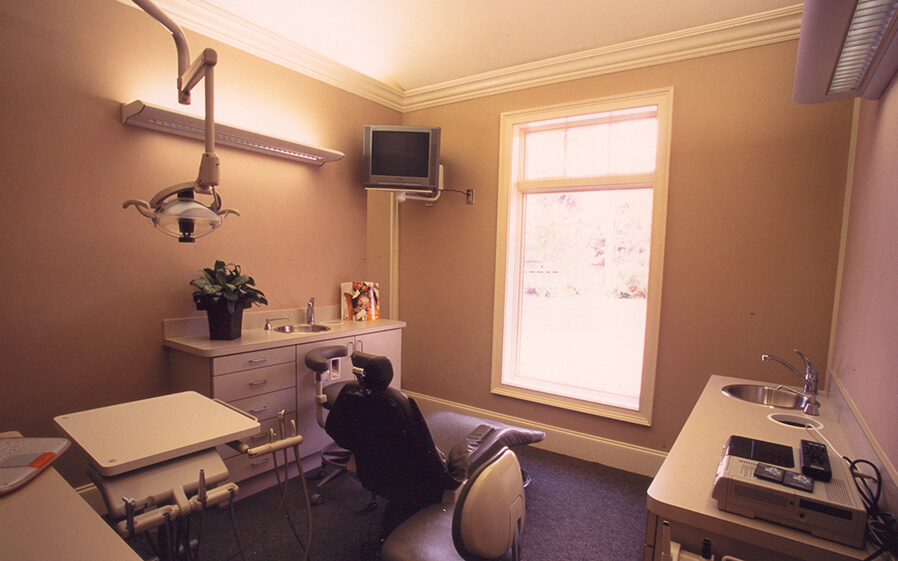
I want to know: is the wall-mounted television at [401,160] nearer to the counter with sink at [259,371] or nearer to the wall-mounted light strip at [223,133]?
A: the wall-mounted light strip at [223,133]

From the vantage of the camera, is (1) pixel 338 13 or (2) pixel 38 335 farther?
(1) pixel 338 13

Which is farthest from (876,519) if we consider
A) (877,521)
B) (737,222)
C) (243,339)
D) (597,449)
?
Answer: (243,339)

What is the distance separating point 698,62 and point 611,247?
132 centimetres

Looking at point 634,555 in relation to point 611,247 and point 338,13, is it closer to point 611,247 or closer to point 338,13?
point 611,247

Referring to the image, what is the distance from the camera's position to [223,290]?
2.53 m

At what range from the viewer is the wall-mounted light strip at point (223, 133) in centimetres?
230

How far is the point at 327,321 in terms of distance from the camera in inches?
138

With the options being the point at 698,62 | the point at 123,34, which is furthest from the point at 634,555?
the point at 123,34

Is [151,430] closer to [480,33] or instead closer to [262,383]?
[262,383]

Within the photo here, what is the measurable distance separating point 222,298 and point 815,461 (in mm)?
A: 2780

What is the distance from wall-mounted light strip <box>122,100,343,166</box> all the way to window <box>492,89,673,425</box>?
155cm

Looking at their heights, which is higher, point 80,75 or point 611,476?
point 80,75

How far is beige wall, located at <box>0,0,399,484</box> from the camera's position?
210 cm

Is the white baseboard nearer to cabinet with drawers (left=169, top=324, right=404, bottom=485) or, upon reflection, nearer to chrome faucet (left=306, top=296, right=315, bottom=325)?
cabinet with drawers (left=169, top=324, right=404, bottom=485)
